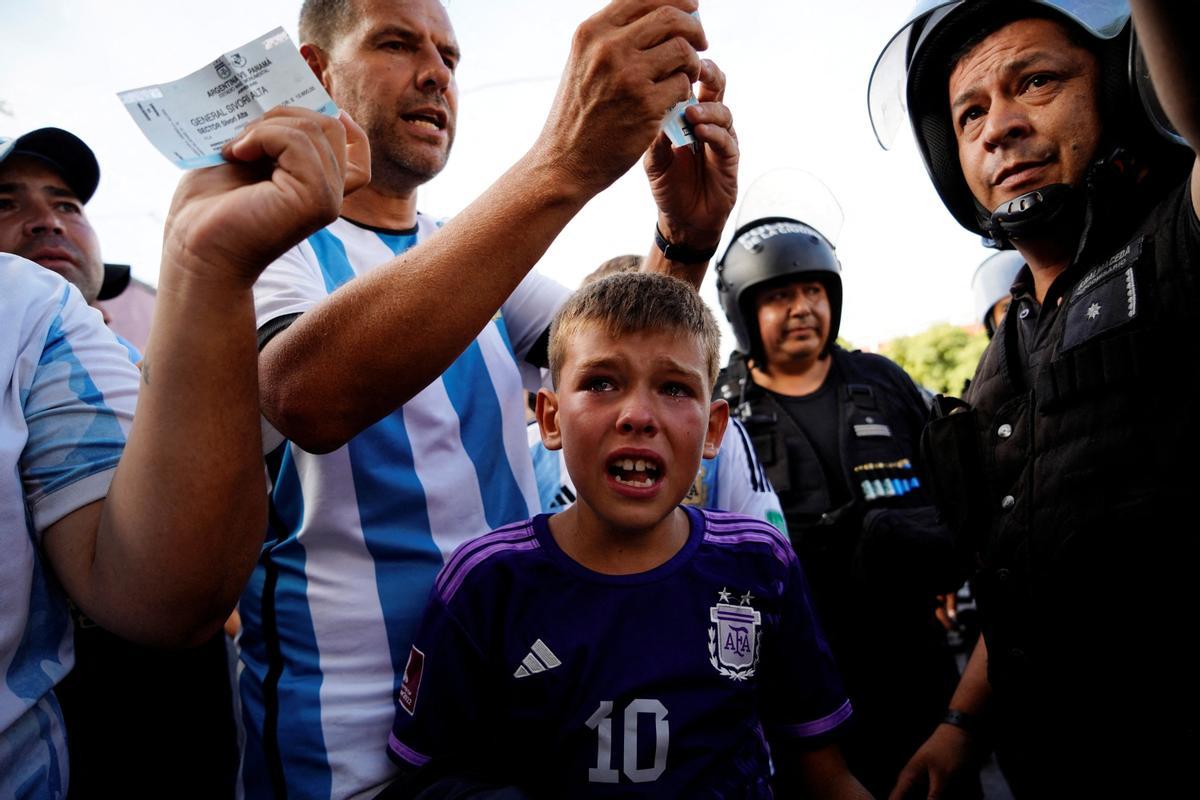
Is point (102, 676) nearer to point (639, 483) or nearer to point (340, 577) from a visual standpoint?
point (340, 577)

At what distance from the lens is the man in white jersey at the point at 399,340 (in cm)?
120

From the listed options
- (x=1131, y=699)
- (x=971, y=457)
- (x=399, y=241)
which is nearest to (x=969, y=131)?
(x=971, y=457)

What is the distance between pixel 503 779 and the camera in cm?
147

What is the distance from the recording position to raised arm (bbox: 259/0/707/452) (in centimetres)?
118

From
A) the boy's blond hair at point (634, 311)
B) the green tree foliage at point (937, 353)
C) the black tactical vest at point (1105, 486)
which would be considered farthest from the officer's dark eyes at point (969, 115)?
the green tree foliage at point (937, 353)

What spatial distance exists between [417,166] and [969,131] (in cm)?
143

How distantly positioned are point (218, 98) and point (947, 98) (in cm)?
195

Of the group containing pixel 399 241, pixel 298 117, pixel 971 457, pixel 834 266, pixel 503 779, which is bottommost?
pixel 834 266

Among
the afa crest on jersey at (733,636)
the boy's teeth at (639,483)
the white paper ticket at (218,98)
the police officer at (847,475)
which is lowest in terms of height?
the police officer at (847,475)

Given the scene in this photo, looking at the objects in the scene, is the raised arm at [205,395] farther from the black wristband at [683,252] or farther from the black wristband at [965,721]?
the black wristband at [965,721]

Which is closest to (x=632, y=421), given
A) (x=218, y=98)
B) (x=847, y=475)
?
(x=218, y=98)

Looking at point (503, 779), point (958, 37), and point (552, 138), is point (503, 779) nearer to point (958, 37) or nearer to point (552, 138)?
point (552, 138)

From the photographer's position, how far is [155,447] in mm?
1043

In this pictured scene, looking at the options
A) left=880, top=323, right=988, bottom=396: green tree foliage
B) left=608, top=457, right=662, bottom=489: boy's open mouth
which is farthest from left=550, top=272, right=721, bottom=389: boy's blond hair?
left=880, top=323, right=988, bottom=396: green tree foliage
